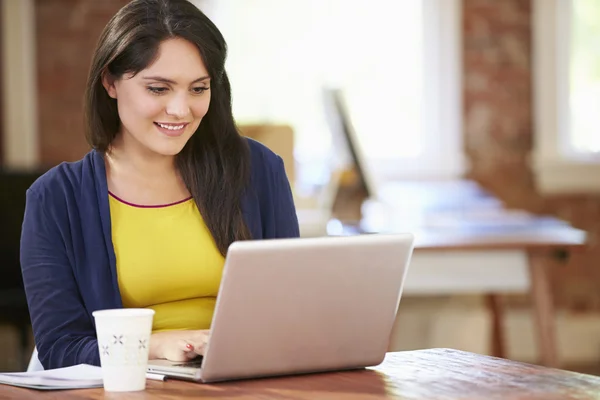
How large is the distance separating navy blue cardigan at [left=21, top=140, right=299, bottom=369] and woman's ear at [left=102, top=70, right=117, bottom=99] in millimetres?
116

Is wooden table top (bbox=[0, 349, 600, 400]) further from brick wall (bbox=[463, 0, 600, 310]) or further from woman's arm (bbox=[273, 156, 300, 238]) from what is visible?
brick wall (bbox=[463, 0, 600, 310])

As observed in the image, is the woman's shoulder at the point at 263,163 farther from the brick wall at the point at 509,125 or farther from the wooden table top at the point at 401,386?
the brick wall at the point at 509,125

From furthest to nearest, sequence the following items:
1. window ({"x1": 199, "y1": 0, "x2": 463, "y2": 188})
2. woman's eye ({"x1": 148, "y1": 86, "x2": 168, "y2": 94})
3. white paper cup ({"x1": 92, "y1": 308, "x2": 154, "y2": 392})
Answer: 1. window ({"x1": 199, "y1": 0, "x2": 463, "y2": 188})
2. woman's eye ({"x1": 148, "y1": 86, "x2": 168, "y2": 94})
3. white paper cup ({"x1": 92, "y1": 308, "x2": 154, "y2": 392})

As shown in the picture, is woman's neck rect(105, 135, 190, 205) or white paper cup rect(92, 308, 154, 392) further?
woman's neck rect(105, 135, 190, 205)

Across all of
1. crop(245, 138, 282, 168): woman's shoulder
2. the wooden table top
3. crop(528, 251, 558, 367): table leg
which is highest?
crop(245, 138, 282, 168): woman's shoulder

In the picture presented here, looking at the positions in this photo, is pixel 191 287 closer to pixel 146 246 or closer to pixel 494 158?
pixel 146 246

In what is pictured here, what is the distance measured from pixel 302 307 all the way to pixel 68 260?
57 cm

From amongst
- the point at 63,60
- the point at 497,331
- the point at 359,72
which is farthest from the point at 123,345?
the point at 359,72

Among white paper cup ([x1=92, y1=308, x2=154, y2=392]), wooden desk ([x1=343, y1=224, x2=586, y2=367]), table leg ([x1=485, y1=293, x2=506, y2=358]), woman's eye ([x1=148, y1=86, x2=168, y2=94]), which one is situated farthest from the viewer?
table leg ([x1=485, y1=293, x2=506, y2=358])

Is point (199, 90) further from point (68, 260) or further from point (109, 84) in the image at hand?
point (68, 260)

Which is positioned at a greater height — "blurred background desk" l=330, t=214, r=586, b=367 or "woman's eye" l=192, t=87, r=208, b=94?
"woman's eye" l=192, t=87, r=208, b=94

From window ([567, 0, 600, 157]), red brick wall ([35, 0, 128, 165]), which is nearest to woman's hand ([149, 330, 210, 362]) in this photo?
red brick wall ([35, 0, 128, 165])

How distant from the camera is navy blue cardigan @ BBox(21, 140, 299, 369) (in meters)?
1.77

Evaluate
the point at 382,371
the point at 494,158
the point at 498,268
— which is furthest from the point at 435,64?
the point at 382,371
